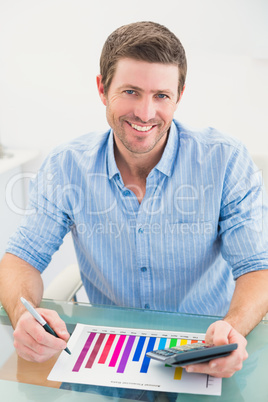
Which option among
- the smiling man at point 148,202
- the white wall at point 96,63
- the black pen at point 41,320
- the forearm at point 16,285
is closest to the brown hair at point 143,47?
the smiling man at point 148,202

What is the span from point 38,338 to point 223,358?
0.34m

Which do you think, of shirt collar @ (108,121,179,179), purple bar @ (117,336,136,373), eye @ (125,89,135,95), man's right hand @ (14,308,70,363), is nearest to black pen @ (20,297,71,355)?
man's right hand @ (14,308,70,363)

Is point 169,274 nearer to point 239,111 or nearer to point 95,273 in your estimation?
point 95,273

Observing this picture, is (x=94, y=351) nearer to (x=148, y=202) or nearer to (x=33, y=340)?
(x=33, y=340)

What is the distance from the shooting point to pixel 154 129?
1.23 m

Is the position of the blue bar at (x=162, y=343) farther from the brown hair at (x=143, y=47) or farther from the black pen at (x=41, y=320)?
the brown hair at (x=143, y=47)

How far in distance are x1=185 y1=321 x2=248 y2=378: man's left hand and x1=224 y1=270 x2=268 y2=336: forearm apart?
0.12m

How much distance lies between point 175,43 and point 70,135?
4.05ft

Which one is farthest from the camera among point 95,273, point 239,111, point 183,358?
point 239,111

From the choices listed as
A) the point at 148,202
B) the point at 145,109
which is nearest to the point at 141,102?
the point at 145,109

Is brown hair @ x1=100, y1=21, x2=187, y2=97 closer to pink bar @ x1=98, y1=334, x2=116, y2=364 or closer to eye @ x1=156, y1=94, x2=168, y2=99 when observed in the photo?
eye @ x1=156, y1=94, x2=168, y2=99

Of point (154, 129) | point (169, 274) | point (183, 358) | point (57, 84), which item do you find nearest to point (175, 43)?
point (154, 129)

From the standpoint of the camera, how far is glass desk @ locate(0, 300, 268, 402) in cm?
77

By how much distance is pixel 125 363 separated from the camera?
32.6 inches
